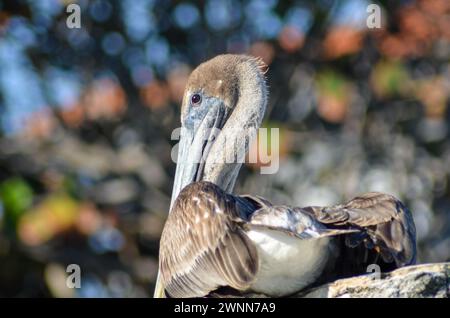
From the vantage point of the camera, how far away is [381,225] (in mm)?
7008

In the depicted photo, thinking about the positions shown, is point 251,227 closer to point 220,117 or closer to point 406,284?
point 406,284

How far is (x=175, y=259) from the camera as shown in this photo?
7.44 metres

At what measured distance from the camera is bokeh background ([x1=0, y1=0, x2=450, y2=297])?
13102 millimetres

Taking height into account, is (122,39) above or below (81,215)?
above

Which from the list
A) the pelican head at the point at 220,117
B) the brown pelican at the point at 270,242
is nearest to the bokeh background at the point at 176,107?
the pelican head at the point at 220,117

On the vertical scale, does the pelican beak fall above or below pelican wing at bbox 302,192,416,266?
above

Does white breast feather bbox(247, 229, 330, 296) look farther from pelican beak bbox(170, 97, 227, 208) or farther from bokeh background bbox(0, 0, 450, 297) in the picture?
bokeh background bbox(0, 0, 450, 297)

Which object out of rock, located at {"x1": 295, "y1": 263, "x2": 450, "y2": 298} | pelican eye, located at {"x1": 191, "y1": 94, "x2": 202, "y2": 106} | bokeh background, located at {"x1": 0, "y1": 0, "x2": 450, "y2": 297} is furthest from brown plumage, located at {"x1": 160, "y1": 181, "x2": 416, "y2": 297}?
bokeh background, located at {"x1": 0, "y1": 0, "x2": 450, "y2": 297}

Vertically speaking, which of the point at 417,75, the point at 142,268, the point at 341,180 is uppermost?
the point at 417,75

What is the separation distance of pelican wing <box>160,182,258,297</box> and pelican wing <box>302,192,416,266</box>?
425 mm

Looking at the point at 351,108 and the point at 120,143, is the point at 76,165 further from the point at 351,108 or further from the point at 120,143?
the point at 351,108

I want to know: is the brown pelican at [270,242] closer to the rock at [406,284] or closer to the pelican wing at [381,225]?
the pelican wing at [381,225]
